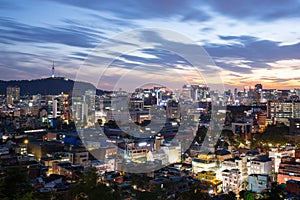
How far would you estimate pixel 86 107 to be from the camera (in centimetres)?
1538

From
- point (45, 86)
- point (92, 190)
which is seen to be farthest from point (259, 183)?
point (45, 86)

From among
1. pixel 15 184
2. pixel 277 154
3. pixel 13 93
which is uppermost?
pixel 13 93

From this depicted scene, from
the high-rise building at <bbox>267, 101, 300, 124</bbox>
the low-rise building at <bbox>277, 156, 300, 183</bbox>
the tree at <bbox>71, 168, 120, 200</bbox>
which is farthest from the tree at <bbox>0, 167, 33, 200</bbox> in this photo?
the high-rise building at <bbox>267, 101, 300, 124</bbox>

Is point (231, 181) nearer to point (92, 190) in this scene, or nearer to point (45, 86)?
point (92, 190)

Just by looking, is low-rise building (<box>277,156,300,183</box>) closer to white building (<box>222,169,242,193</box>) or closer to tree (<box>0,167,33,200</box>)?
white building (<box>222,169,242,193</box>)

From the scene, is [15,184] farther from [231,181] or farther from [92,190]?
[231,181]

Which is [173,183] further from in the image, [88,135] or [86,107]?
[86,107]

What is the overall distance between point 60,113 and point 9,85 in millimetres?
12414

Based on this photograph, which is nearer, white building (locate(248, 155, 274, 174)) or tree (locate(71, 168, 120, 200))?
tree (locate(71, 168, 120, 200))

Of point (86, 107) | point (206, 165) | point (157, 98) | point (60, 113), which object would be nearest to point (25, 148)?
point (206, 165)

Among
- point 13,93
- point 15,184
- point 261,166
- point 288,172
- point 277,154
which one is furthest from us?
point 13,93

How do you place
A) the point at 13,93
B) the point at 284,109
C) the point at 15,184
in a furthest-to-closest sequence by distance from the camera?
the point at 13,93 < the point at 284,109 < the point at 15,184

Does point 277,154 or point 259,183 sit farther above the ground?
point 277,154

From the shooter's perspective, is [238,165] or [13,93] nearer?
A: [238,165]
